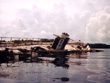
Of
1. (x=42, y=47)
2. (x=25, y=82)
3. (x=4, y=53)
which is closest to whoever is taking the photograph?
(x=25, y=82)

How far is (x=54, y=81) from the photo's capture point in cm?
1166

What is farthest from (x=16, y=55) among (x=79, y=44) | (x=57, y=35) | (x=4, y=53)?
(x=79, y=44)

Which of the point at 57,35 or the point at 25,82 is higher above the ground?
the point at 57,35

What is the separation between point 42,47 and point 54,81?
172ft

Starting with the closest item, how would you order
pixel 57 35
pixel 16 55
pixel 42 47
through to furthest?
pixel 16 55 < pixel 57 35 < pixel 42 47

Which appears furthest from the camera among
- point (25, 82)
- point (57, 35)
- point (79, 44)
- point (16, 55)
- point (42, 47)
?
point (79, 44)

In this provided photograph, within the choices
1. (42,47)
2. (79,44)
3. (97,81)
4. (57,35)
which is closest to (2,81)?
(97,81)

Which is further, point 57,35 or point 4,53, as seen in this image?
point 57,35

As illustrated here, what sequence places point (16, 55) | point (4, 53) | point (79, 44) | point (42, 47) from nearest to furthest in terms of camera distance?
point (4, 53) → point (16, 55) → point (42, 47) → point (79, 44)

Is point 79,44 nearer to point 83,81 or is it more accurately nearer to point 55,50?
point 55,50

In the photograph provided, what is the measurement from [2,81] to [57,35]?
46.9m

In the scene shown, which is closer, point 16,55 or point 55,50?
point 16,55

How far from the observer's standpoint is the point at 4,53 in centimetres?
3206

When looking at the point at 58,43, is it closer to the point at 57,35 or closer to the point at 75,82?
the point at 57,35
